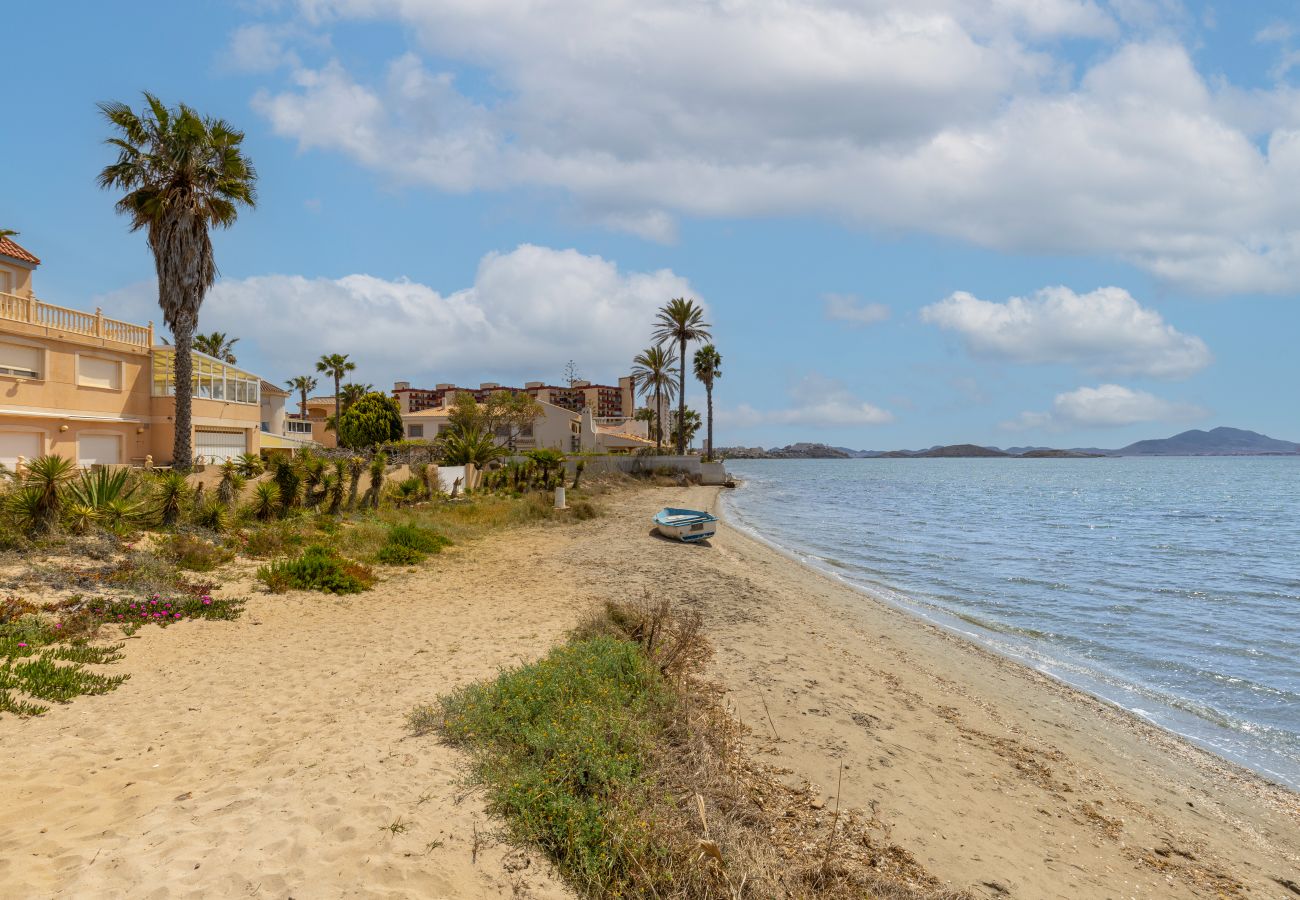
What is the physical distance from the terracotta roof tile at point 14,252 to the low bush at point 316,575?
18767mm

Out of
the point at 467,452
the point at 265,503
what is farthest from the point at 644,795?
the point at 467,452

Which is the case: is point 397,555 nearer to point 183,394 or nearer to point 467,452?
point 183,394

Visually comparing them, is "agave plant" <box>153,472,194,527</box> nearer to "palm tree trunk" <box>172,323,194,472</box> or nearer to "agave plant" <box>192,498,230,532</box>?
"agave plant" <box>192,498,230,532</box>

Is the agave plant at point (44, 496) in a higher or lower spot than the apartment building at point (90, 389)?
lower

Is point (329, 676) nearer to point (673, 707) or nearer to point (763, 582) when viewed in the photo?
point (673, 707)

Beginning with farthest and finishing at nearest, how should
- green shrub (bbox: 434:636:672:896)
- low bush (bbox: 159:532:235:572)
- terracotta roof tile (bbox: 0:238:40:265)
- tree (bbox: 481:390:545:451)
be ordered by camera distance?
tree (bbox: 481:390:545:451), terracotta roof tile (bbox: 0:238:40:265), low bush (bbox: 159:532:235:572), green shrub (bbox: 434:636:672:896)

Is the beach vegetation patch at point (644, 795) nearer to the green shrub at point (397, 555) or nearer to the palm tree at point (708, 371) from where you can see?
the green shrub at point (397, 555)

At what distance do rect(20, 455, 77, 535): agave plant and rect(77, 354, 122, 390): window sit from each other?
1350cm

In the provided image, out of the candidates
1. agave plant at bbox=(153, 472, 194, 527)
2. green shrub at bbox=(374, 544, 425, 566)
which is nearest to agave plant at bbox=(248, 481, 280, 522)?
agave plant at bbox=(153, 472, 194, 527)

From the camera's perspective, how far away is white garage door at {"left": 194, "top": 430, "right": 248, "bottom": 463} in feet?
95.0

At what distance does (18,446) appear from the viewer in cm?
2277

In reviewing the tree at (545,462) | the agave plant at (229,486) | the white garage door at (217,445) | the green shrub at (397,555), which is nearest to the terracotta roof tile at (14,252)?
the white garage door at (217,445)

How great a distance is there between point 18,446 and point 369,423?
23.6 m

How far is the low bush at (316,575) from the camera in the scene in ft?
45.1
